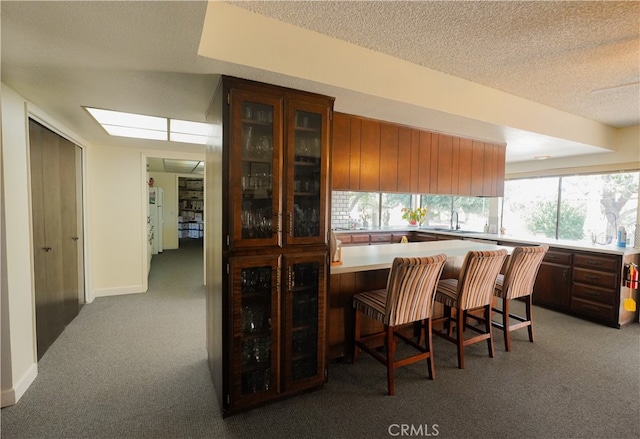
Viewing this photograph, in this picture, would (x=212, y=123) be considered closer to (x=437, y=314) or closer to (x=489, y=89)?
(x=489, y=89)

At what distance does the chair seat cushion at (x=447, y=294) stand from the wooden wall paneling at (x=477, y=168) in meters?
1.51

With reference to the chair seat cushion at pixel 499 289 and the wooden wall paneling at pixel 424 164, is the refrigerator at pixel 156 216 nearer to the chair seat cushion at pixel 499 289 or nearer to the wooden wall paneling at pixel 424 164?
the wooden wall paneling at pixel 424 164

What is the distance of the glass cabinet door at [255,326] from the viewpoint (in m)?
1.92

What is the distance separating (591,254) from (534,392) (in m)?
2.35

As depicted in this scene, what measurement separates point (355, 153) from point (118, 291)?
3986 mm

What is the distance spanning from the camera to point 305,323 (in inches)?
85.3

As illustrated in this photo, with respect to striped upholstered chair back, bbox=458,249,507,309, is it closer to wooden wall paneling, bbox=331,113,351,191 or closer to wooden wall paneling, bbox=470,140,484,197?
wooden wall paneling, bbox=331,113,351,191

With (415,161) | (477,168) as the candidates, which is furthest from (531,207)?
(415,161)

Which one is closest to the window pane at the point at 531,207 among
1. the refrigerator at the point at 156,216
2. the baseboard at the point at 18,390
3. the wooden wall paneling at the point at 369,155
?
the wooden wall paneling at the point at 369,155

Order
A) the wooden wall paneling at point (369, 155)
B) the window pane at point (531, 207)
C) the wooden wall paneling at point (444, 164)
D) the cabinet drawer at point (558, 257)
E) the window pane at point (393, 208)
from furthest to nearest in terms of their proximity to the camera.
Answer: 1. the window pane at point (393, 208)
2. the window pane at point (531, 207)
3. the cabinet drawer at point (558, 257)
4. the wooden wall paneling at point (444, 164)
5. the wooden wall paneling at point (369, 155)

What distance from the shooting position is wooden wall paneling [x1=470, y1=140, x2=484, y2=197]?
12.0 ft

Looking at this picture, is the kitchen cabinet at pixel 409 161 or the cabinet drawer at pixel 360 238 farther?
the cabinet drawer at pixel 360 238

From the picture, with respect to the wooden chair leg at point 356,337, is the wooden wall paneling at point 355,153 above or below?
above

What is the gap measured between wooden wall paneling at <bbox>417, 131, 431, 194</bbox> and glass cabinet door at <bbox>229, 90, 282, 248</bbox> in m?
1.91
